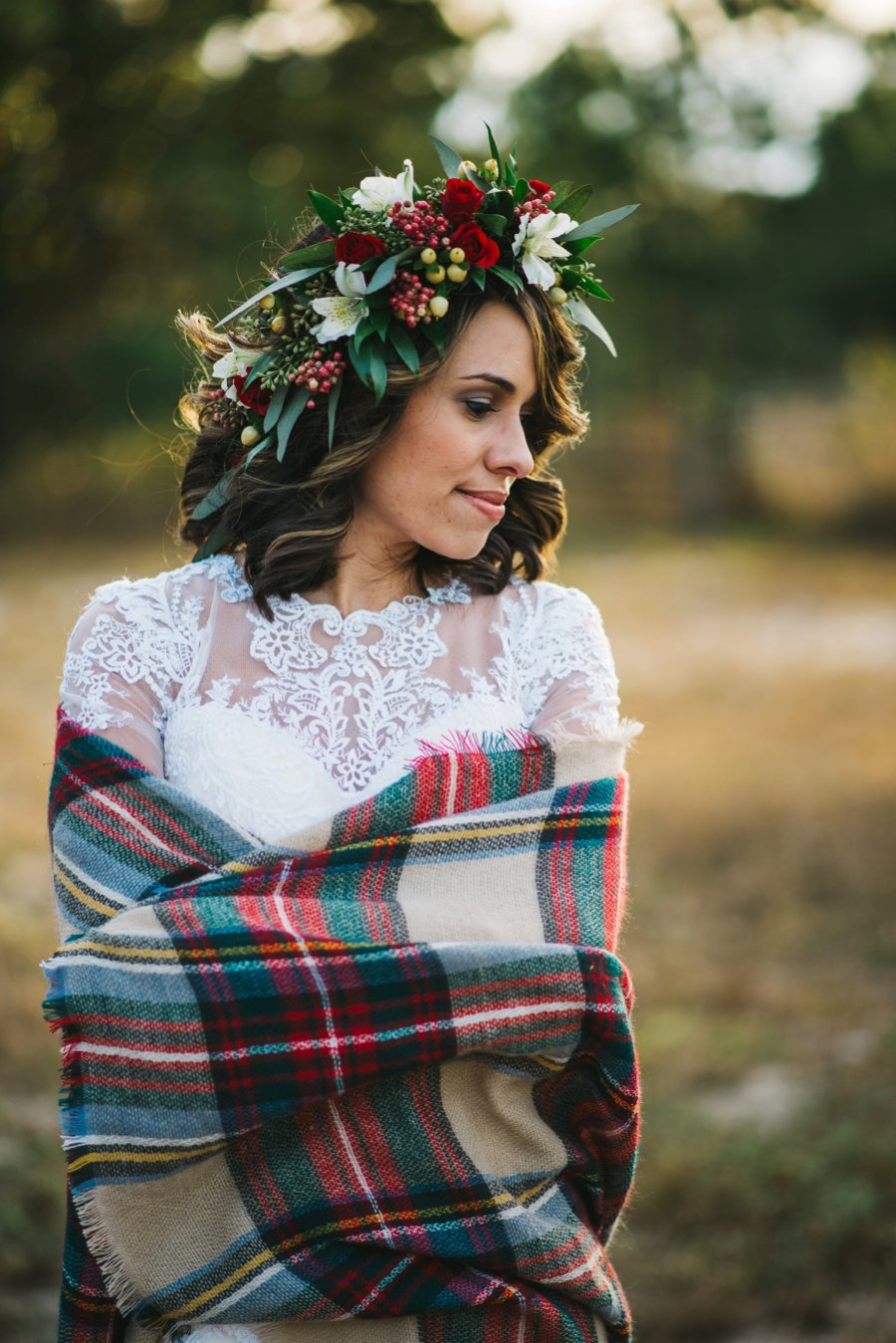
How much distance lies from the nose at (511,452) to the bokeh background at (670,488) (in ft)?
2.51

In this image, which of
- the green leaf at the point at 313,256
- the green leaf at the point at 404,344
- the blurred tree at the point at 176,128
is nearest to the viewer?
the green leaf at the point at 404,344

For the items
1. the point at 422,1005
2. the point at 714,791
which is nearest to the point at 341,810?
the point at 422,1005

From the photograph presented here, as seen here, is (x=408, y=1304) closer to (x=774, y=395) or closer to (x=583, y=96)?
(x=583, y=96)

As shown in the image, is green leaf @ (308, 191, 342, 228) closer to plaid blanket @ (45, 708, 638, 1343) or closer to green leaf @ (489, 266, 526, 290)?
green leaf @ (489, 266, 526, 290)

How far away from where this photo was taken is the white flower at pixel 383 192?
2.26 metres

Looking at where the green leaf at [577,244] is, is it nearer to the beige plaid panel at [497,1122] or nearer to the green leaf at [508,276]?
the green leaf at [508,276]

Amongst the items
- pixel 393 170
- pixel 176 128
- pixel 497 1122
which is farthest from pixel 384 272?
pixel 393 170

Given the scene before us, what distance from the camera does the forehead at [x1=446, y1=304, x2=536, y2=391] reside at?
2182 mm

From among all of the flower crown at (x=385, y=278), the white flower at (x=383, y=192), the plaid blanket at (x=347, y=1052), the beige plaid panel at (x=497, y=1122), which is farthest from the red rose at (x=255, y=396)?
the beige plaid panel at (x=497, y=1122)

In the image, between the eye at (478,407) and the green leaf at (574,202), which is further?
the green leaf at (574,202)

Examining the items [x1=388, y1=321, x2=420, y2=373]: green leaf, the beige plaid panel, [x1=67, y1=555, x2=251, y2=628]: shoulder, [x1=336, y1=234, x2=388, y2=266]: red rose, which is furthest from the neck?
the beige plaid panel

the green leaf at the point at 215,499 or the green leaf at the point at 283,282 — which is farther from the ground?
the green leaf at the point at 283,282

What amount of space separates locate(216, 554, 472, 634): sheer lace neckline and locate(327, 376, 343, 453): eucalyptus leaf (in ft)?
0.85

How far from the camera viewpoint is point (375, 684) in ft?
7.24
